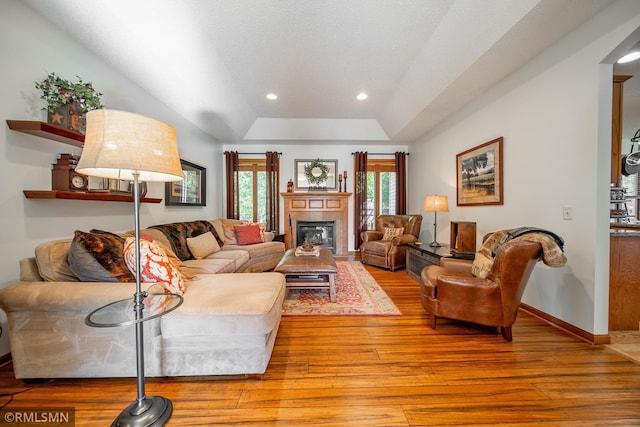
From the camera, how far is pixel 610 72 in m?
1.82

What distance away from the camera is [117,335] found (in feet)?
4.66

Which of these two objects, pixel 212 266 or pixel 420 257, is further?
pixel 420 257

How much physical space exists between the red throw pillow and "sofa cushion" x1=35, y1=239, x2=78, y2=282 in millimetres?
2639

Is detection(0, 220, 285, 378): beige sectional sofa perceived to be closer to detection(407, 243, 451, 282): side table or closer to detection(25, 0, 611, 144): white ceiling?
detection(25, 0, 611, 144): white ceiling

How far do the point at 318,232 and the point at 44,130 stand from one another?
4517mm

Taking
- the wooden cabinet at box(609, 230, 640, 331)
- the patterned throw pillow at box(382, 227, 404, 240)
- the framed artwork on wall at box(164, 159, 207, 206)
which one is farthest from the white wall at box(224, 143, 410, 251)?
the wooden cabinet at box(609, 230, 640, 331)

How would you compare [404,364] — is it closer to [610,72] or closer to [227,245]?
[610,72]

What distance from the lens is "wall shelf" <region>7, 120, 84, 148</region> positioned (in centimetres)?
162

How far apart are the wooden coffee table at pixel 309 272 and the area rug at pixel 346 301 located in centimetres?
17

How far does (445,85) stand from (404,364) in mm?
3091

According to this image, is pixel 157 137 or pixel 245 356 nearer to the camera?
pixel 157 137

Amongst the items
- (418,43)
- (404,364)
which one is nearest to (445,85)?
(418,43)

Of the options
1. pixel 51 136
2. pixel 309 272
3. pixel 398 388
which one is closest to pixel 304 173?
pixel 309 272

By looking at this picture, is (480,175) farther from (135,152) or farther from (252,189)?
(252,189)
